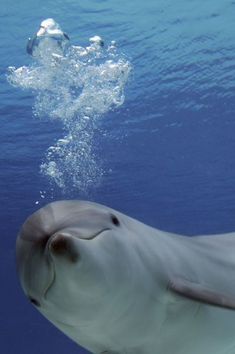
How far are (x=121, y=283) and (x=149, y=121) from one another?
60.5ft

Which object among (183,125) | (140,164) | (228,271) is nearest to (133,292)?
(228,271)

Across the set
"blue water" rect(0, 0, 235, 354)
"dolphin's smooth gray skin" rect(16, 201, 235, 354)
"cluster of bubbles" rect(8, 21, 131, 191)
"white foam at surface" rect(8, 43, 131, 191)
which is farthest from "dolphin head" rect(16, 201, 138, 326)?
"white foam at surface" rect(8, 43, 131, 191)

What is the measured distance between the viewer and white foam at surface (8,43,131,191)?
16984 mm

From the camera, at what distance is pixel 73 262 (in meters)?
2.91

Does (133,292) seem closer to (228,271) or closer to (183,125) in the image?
(228,271)

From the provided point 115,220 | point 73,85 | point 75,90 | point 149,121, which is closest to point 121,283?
point 115,220

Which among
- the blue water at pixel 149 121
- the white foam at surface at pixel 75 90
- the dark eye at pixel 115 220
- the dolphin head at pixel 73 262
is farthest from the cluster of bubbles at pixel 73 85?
the dolphin head at pixel 73 262

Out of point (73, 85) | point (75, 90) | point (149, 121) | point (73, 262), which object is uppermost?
point (73, 262)

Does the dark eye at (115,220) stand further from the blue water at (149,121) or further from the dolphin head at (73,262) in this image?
the blue water at (149,121)

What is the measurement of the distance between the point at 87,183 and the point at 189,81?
844 centimetres

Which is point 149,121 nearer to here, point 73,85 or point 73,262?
point 73,85

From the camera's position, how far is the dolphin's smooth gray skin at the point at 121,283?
3.00m

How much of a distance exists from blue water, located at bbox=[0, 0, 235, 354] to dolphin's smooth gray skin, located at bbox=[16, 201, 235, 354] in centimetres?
1225

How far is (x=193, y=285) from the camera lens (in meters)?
3.60
